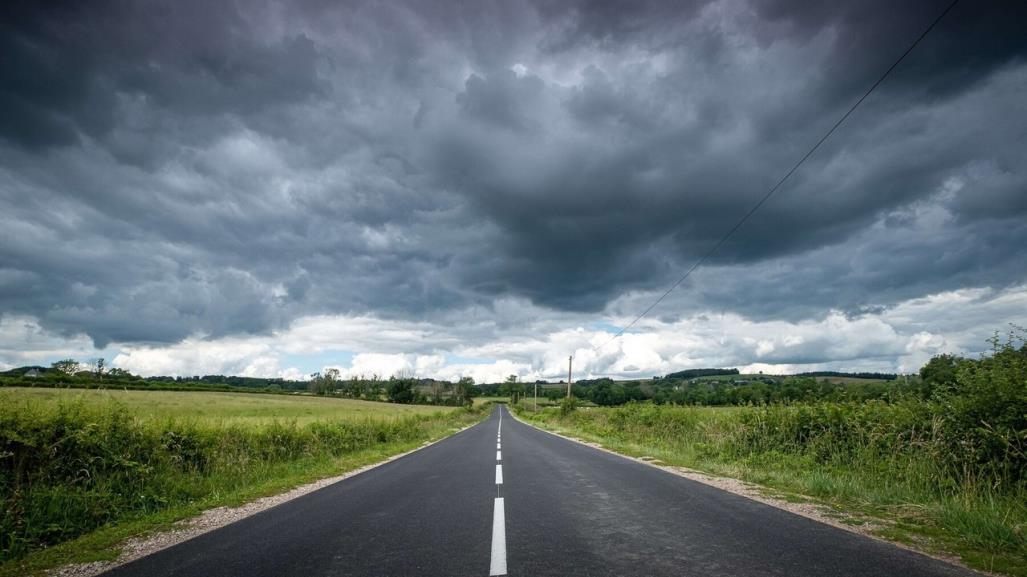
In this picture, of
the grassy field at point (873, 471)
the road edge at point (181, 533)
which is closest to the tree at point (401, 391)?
the grassy field at point (873, 471)

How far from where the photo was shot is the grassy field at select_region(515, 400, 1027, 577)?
18.0ft

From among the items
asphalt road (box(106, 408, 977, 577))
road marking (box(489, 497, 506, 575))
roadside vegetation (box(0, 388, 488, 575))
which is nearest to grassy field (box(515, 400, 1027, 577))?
asphalt road (box(106, 408, 977, 577))

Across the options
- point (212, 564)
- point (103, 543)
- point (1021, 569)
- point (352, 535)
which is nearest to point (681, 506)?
point (1021, 569)

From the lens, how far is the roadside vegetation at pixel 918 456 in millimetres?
5820

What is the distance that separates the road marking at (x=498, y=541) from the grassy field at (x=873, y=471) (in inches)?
180

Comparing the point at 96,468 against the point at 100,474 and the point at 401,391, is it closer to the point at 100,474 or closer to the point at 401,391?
the point at 100,474

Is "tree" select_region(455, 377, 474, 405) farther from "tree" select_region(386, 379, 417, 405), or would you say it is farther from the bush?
the bush

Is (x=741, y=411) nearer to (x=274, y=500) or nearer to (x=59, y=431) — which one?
(x=274, y=500)

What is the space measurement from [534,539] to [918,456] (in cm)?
888

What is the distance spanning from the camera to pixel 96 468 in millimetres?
8508

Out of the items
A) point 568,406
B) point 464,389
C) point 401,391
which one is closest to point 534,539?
point 568,406

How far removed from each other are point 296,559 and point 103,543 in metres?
3.38

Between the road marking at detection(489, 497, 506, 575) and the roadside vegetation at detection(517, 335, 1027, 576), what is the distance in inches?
181

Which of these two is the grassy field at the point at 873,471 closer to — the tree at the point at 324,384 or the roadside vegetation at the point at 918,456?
the roadside vegetation at the point at 918,456
